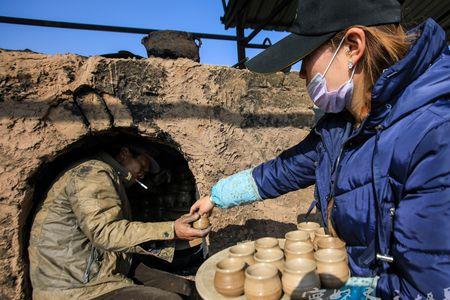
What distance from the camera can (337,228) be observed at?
5.02ft

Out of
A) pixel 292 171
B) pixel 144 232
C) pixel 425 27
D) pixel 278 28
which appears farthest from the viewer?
pixel 278 28

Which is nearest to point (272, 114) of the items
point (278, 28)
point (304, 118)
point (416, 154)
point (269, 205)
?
point (304, 118)

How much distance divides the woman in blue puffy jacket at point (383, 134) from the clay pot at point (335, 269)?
0.19 feet

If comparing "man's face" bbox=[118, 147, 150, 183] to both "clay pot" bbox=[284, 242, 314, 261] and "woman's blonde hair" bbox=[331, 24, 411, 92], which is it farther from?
"woman's blonde hair" bbox=[331, 24, 411, 92]

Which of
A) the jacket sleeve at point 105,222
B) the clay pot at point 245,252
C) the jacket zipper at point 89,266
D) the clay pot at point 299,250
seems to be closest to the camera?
the clay pot at point 299,250

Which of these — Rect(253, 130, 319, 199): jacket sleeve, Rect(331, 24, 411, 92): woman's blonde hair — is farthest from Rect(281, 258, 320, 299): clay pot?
Rect(331, 24, 411, 92): woman's blonde hair

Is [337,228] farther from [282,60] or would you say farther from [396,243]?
[282,60]

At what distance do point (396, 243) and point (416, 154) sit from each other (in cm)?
33

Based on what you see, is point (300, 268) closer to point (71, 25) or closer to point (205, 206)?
point (205, 206)

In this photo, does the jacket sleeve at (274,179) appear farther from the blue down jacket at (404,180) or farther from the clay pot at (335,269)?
the clay pot at (335,269)

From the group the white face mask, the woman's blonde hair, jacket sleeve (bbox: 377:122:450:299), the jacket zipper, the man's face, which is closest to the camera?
jacket sleeve (bbox: 377:122:450:299)

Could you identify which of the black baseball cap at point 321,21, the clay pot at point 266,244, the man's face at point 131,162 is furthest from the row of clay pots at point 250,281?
the man's face at point 131,162

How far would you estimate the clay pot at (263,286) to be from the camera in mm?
1568

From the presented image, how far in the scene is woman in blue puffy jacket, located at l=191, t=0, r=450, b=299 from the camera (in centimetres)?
101
